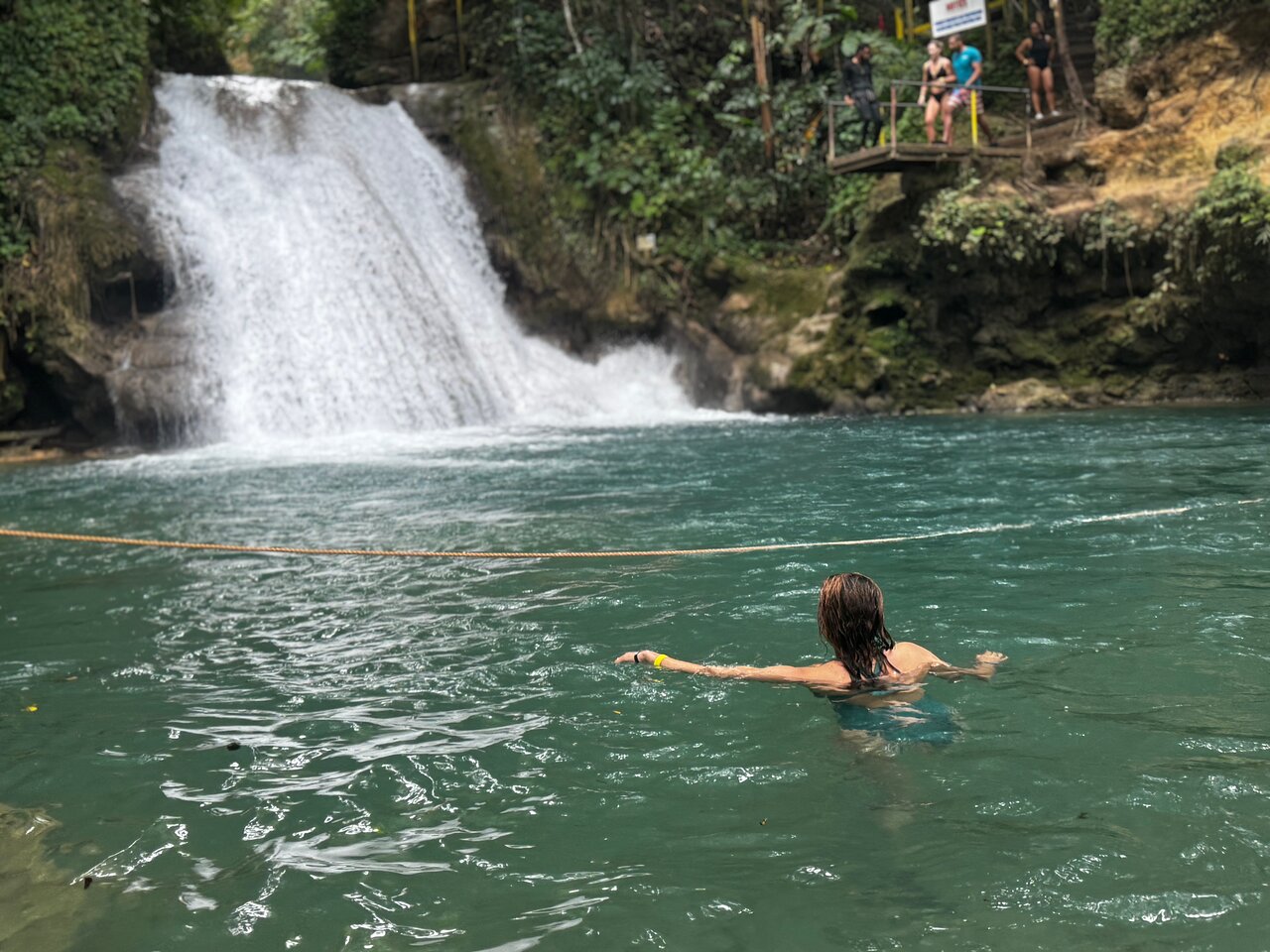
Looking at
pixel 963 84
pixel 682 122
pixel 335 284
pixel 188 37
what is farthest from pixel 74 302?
pixel 963 84

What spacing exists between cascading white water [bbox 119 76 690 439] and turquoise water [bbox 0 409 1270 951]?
903 centimetres

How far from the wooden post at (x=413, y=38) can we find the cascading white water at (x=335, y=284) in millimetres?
2845

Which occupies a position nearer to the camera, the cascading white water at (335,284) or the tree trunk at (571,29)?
the cascading white water at (335,284)

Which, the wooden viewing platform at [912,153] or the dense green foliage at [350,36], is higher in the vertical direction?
the dense green foliage at [350,36]

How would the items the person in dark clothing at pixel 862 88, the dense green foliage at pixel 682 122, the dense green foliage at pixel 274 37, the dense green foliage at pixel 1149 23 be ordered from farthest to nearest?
the dense green foliage at pixel 274 37
the dense green foliage at pixel 682 122
the person in dark clothing at pixel 862 88
the dense green foliage at pixel 1149 23

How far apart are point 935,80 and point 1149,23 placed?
3.00 m

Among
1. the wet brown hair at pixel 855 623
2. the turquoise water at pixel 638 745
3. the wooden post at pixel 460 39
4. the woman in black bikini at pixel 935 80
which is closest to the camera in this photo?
the turquoise water at pixel 638 745

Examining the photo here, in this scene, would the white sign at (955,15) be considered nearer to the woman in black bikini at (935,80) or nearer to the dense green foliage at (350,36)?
the woman in black bikini at (935,80)

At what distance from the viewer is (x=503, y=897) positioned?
3.44 meters

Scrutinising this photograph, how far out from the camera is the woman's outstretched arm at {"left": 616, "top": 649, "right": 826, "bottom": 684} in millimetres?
4789

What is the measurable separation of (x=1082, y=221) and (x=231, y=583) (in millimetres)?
12869

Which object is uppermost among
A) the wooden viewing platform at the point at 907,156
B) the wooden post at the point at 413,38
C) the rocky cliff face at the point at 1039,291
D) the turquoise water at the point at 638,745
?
the wooden post at the point at 413,38

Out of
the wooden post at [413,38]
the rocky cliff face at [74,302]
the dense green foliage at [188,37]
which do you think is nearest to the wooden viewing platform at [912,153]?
the rocky cliff face at [74,302]

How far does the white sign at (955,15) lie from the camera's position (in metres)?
16.8
